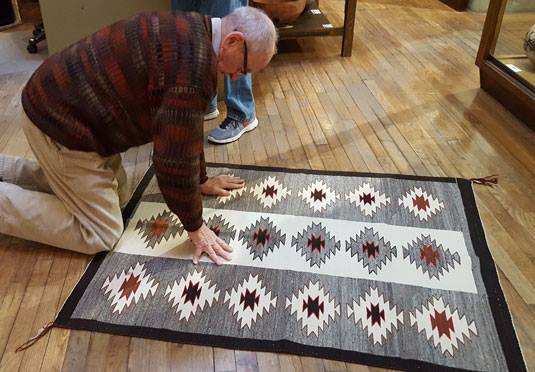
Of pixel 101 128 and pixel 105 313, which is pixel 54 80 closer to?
pixel 101 128

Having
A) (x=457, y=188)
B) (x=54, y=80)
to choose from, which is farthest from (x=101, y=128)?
(x=457, y=188)

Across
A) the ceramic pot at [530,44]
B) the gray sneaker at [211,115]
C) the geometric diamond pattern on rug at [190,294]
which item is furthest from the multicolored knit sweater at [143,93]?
the ceramic pot at [530,44]

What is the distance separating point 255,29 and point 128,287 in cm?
74

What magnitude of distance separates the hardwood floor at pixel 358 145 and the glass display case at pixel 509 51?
0.08m

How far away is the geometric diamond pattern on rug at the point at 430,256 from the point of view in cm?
138

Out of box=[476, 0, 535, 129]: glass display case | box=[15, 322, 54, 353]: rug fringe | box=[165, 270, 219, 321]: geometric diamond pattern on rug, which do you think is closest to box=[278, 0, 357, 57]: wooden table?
box=[476, 0, 535, 129]: glass display case

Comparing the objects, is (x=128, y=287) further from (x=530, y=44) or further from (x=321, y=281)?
(x=530, y=44)

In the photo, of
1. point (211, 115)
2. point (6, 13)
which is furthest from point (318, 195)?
point (6, 13)

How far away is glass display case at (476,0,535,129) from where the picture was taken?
219cm

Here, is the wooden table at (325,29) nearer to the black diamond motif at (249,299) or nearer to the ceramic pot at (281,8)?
the ceramic pot at (281,8)

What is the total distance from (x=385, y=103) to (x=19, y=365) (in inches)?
71.4

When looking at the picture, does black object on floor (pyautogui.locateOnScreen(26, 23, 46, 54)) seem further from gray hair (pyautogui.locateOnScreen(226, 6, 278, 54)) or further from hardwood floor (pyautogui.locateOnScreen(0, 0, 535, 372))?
gray hair (pyautogui.locateOnScreen(226, 6, 278, 54))

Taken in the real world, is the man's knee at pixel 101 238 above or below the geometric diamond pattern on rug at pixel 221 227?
above

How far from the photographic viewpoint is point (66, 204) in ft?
4.55
